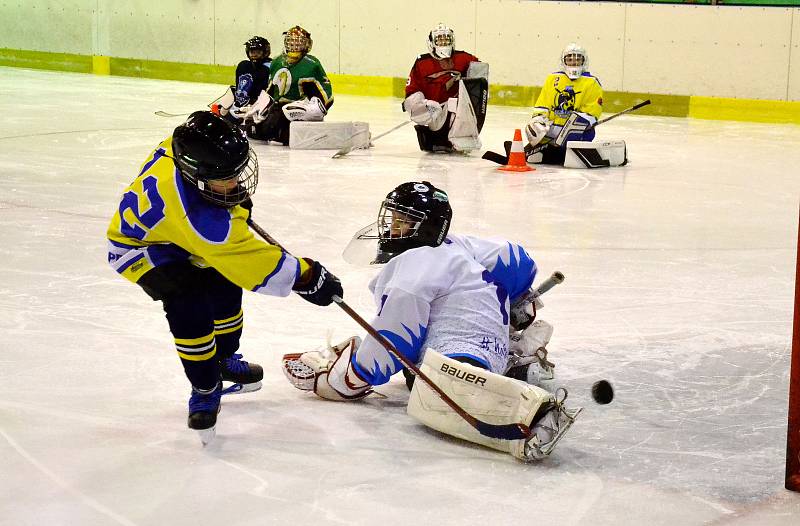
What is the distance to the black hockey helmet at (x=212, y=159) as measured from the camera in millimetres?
3121

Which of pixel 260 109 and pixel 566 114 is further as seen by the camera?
pixel 260 109

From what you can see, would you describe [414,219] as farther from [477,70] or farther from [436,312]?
[477,70]

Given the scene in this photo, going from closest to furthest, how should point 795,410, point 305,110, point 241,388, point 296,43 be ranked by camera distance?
point 795,410, point 241,388, point 296,43, point 305,110

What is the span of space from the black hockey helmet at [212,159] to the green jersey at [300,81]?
→ 23.5ft

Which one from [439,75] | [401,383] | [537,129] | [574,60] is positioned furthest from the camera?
[439,75]

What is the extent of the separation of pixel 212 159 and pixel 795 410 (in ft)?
5.12

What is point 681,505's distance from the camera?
9.53 feet

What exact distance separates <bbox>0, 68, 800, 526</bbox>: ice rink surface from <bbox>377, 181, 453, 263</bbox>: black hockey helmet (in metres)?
0.50

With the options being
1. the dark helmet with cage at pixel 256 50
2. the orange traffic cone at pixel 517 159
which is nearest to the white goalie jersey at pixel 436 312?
the orange traffic cone at pixel 517 159

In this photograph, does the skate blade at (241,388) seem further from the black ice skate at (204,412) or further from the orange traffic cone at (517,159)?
the orange traffic cone at (517,159)

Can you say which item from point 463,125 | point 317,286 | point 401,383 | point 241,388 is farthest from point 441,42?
point 317,286

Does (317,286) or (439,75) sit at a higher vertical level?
(439,75)

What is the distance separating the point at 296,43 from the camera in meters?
10.1

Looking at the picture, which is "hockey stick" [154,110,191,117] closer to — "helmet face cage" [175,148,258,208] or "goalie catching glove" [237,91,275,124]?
"goalie catching glove" [237,91,275,124]
